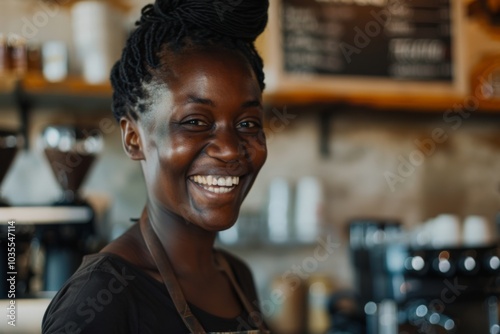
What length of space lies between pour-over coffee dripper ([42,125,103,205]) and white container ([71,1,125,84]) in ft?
1.24

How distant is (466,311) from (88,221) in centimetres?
115

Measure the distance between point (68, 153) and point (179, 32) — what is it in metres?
1.09

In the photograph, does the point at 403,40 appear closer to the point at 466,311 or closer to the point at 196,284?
the point at 466,311

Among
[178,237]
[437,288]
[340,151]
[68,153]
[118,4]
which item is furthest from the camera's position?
[340,151]

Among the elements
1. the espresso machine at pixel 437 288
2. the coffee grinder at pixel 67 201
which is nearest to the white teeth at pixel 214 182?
the coffee grinder at pixel 67 201

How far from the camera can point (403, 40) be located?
252 cm

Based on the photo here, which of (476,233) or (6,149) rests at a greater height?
(6,149)

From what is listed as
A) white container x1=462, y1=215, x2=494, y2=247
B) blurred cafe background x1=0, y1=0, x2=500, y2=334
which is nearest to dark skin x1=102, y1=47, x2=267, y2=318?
blurred cafe background x1=0, y1=0, x2=500, y2=334

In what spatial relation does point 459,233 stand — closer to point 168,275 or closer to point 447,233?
point 447,233

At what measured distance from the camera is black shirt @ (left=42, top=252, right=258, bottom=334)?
65 centimetres

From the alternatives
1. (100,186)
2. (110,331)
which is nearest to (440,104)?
(100,186)

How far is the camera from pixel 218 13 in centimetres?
72

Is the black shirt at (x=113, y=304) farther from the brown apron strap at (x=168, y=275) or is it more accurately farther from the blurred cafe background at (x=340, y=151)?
the blurred cafe background at (x=340, y=151)

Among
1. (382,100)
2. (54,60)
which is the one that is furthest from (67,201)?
(382,100)
